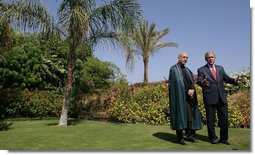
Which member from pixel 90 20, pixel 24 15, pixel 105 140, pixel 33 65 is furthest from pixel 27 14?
pixel 33 65

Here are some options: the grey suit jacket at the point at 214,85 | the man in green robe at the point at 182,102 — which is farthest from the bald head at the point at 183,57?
the grey suit jacket at the point at 214,85

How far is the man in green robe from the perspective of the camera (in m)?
6.34

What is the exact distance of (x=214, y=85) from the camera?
6.37 meters

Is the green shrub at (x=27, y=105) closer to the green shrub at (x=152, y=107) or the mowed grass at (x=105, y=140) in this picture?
the green shrub at (x=152, y=107)

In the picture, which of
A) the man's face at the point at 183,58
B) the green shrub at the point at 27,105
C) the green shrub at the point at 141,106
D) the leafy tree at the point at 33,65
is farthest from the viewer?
the leafy tree at the point at 33,65

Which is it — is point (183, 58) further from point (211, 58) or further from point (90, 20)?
point (90, 20)

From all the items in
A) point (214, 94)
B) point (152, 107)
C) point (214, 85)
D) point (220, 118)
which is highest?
point (214, 85)

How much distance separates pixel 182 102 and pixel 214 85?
621 millimetres

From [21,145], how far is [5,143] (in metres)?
0.40

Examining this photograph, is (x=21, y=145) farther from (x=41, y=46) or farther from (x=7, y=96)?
(x=41, y=46)

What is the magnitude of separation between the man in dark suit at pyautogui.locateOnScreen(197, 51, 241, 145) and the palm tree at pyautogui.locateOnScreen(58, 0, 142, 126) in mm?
2955

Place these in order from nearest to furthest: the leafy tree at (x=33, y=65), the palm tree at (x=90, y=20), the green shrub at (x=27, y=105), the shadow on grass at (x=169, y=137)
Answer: the shadow on grass at (x=169, y=137)
the palm tree at (x=90, y=20)
the green shrub at (x=27, y=105)
the leafy tree at (x=33, y=65)

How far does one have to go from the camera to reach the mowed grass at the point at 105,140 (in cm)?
611

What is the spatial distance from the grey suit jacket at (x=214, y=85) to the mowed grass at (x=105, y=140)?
0.77 m
